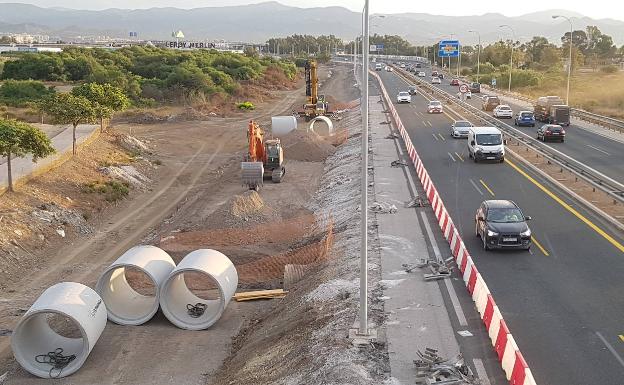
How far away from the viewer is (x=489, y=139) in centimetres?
3956

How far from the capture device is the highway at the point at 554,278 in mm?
14688

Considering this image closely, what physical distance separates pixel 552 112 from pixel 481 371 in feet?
158

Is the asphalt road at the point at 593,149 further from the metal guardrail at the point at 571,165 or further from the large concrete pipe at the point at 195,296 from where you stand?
the large concrete pipe at the point at 195,296

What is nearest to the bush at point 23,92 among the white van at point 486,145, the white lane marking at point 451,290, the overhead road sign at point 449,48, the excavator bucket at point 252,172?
the excavator bucket at point 252,172

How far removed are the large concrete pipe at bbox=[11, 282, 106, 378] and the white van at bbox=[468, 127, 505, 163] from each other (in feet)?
82.7

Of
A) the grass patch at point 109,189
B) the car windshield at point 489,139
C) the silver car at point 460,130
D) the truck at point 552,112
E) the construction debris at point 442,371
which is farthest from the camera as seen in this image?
the truck at point 552,112

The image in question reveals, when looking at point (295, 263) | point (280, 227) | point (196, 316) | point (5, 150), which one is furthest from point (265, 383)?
point (5, 150)

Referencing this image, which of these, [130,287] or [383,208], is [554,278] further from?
[130,287]

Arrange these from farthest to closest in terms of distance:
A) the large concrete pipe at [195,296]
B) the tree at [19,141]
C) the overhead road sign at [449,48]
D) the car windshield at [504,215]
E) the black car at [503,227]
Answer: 1. the overhead road sign at [449,48]
2. the tree at [19,141]
3. the car windshield at [504,215]
4. the black car at [503,227]
5. the large concrete pipe at [195,296]

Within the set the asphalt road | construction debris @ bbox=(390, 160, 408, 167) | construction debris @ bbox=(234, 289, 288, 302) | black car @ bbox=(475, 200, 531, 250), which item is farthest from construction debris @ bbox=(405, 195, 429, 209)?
the asphalt road

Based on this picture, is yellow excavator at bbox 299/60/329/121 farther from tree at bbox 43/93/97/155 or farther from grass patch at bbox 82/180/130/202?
grass patch at bbox 82/180/130/202

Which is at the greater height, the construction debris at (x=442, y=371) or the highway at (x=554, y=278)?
the construction debris at (x=442, y=371)

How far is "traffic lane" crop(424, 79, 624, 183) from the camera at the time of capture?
37312 mm

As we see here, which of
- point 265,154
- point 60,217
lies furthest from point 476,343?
point 265,154
